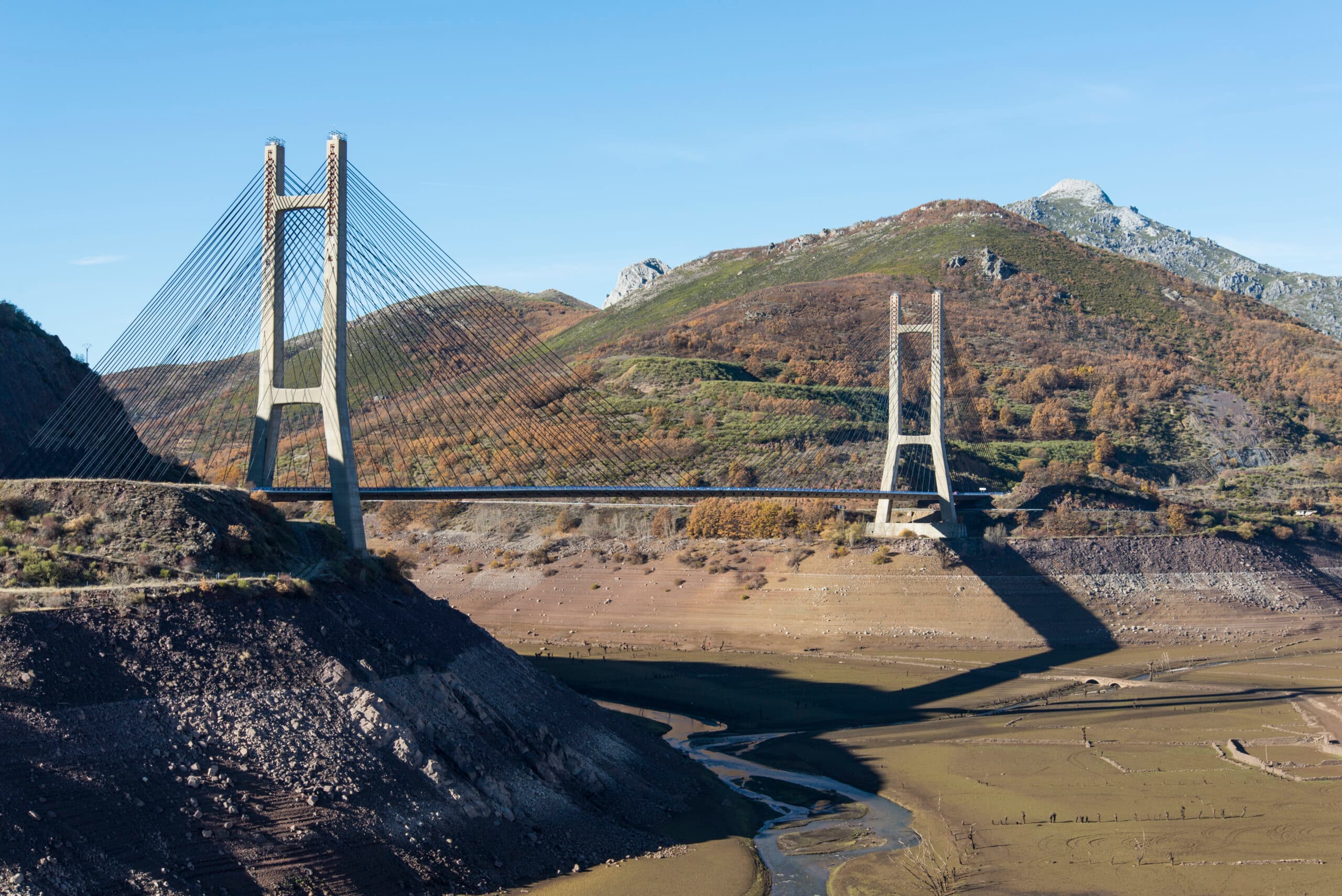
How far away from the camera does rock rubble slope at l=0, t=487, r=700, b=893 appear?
19578 millimetres

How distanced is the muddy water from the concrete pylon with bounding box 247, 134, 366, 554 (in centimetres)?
1170

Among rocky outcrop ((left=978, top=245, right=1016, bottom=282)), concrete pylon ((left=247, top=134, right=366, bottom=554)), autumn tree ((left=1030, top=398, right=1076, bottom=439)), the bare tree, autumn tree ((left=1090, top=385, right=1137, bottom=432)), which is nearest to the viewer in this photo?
the bare tree

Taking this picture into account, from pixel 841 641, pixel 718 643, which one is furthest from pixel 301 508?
pixel 841 641

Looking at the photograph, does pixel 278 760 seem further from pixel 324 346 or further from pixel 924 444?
pixel 924 444

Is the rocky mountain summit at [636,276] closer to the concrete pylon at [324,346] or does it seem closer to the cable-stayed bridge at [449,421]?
the cable-stayed bridge at [449,421]

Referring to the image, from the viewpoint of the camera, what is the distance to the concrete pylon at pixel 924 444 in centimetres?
5834

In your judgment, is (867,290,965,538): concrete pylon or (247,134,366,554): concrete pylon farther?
(867,290,965,538): concrete pylon

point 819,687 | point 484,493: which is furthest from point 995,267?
point 484,493

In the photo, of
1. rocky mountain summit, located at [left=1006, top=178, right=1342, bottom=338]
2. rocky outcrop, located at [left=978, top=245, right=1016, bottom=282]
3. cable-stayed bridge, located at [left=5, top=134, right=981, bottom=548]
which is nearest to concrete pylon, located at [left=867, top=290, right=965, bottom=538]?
cable-stayed bridge, located at [left=5, top=134, right=981, bottom=548]

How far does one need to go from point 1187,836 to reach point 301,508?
51.0m

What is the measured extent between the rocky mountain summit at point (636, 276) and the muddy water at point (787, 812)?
152m

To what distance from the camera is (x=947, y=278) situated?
11762 cm

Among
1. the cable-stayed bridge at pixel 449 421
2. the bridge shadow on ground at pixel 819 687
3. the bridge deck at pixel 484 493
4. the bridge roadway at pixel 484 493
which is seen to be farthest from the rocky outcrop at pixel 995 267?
the bridge deck at pixel 484 493

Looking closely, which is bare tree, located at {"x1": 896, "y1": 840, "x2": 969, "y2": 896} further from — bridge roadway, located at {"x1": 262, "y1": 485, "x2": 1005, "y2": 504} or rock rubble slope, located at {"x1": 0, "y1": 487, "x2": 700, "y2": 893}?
bridge roadway, located at {"x1": 262, "y1": 485, "x2": 1005, "y2": 504}
